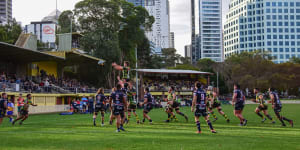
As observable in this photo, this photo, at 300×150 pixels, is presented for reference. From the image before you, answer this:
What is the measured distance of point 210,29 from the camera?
197250 mm

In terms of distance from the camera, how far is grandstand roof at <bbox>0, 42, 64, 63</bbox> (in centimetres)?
3731

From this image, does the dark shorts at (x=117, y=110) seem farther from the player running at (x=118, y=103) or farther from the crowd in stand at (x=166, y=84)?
the crowd in stand at (x=166, y=84)

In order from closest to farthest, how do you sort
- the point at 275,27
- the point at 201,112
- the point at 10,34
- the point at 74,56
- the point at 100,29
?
1. the point at 201,112
2. the point at 74,56
3. the point at 100,29
4. the point at 10,34
5. the point at 275,27

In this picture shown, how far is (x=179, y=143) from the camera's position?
10703mm

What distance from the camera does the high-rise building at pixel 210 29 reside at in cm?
19525

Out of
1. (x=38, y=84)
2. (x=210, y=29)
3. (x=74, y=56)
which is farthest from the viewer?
(x=210, y=29)

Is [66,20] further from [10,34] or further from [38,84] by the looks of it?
[38,84]

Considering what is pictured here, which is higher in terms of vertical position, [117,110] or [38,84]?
[38,84]

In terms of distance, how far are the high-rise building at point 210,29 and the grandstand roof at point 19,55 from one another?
517 feet

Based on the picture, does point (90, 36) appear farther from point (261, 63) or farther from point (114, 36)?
point (261, 63)

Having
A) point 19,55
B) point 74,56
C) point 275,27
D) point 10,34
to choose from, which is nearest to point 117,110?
point 19,55

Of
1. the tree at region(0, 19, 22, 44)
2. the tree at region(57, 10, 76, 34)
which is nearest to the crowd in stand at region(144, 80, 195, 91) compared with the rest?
the tree at region(57, 10, 76, 34)

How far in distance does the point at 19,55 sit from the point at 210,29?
544 ft

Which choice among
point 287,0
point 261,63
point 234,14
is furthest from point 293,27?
point 261,63
